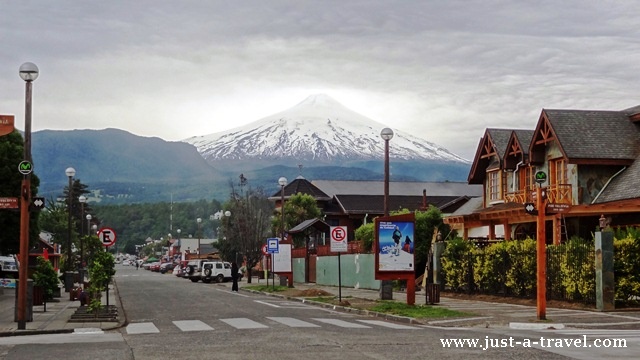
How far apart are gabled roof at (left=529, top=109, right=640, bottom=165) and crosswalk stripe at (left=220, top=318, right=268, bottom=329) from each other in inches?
743

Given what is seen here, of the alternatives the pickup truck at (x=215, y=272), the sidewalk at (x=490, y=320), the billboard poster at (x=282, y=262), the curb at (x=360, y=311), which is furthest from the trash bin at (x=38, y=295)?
the pickup truck at (x=215, y=272)

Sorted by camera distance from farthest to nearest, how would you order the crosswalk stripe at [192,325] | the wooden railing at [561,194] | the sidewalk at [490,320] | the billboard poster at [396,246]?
the wooden railing at [561,194]
the billboard poster at [396,246]
the sidewalk at [490,320]
the crosswalk stripe at [192,325]

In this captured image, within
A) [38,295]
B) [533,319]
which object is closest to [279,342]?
[533,319]

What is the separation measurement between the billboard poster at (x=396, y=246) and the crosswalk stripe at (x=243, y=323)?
610cm

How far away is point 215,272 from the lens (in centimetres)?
7144

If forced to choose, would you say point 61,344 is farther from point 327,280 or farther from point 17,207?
point 327,280

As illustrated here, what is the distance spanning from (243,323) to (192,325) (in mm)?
1263

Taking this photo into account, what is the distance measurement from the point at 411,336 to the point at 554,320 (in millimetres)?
6700

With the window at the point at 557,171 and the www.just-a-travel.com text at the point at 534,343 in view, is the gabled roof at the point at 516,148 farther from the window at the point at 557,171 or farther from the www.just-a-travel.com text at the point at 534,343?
the www.just-a-travel.com text at the point at 534,343

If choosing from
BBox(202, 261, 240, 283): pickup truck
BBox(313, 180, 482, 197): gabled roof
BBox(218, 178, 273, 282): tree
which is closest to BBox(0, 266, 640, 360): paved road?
BBox(218, 178, 273, 282): tree

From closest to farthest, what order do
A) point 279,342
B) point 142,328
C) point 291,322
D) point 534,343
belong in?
point 534,343 → point 279,342 → point 142,328 → point 291,322

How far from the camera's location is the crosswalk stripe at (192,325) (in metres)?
21.0

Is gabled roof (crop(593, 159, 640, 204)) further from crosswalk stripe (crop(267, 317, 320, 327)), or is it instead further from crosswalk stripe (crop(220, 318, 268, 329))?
crosswalk stripe (crop(220, 318, 268, 329))

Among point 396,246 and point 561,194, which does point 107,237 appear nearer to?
point 396,246
